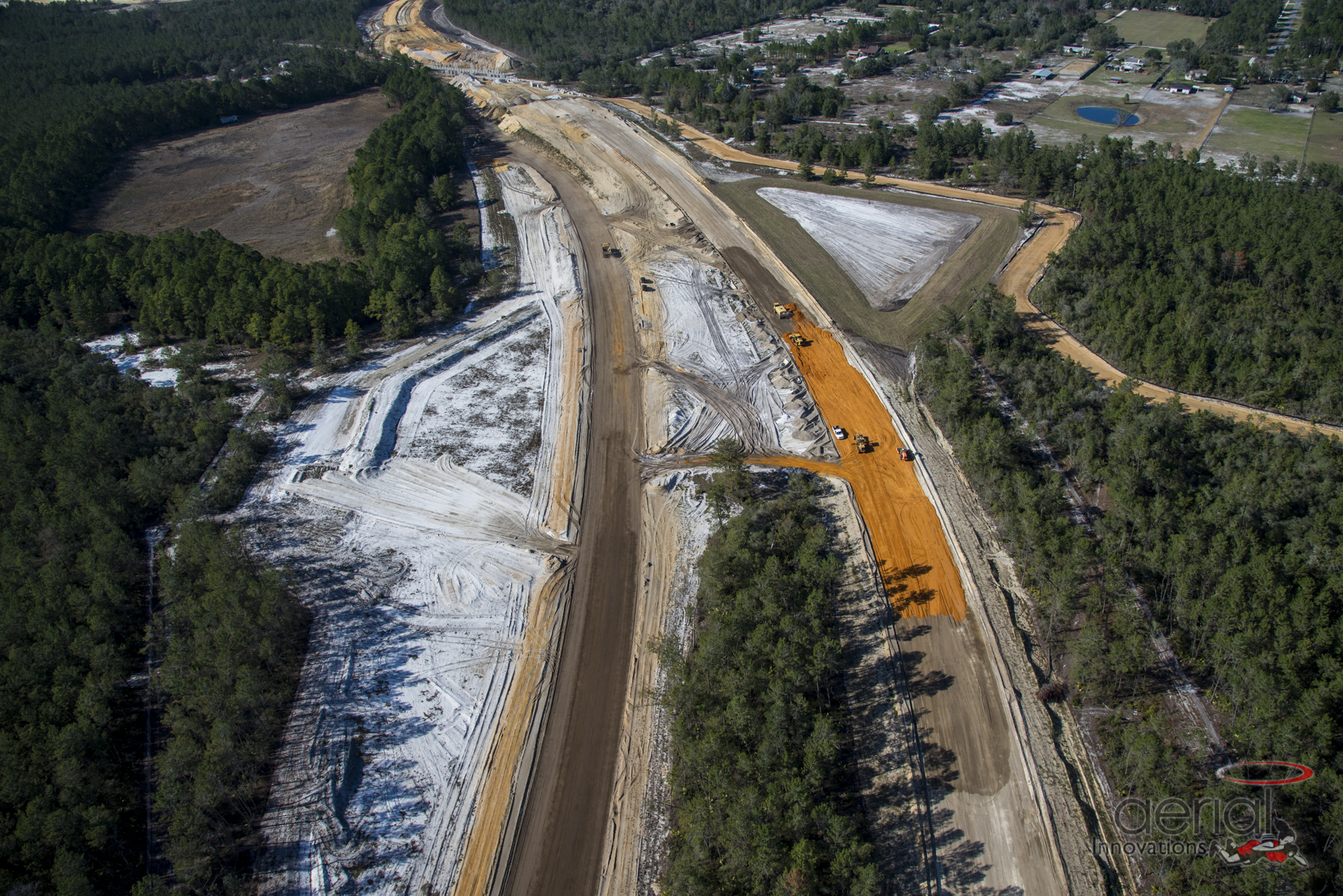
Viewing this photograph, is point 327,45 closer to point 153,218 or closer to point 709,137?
point 153,218

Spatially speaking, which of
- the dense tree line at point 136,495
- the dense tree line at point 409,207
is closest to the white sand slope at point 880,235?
the dense tree line at point 409,207

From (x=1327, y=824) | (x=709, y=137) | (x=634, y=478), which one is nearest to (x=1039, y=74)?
(x=709, y=137)

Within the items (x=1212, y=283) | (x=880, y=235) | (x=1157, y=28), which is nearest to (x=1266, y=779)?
(x=1212, y=283)

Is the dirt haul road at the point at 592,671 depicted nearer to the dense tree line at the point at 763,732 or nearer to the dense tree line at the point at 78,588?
the dense tree line at the point at 763,732

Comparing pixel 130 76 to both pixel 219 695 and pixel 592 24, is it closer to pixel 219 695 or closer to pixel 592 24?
pixel 592 24

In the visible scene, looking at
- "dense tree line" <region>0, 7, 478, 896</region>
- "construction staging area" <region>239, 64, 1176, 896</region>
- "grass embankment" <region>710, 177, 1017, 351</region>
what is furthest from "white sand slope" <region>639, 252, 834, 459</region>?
"dense tree line" <region>0, 7, 478, 896</region>

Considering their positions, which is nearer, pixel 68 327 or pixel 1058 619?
pixel 1058 619
